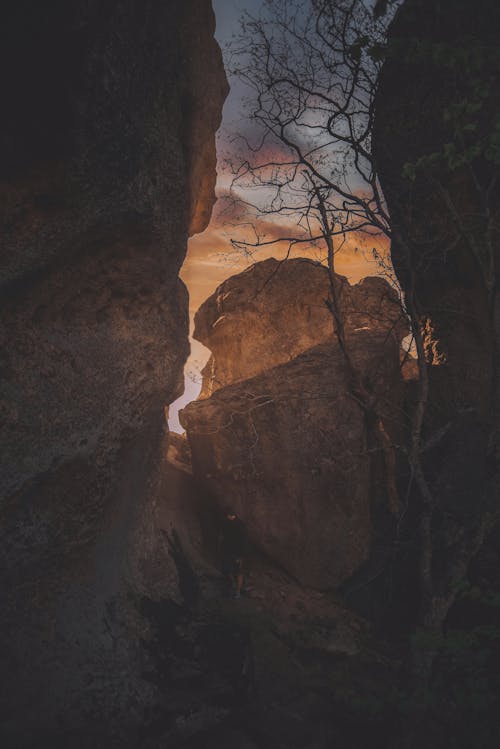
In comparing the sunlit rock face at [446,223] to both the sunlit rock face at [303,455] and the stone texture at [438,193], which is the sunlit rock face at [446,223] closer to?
the stone texture at [438,193]

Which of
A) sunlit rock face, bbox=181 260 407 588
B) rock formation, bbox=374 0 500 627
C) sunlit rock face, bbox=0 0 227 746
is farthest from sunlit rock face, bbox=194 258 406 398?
sunlit rock face, bbox=0 0 227 746

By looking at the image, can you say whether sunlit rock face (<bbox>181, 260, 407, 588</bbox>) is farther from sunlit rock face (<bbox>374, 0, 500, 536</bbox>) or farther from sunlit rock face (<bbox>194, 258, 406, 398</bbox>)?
sunlit rock face (<bbox>194, 258, 406, 398</bbox>)

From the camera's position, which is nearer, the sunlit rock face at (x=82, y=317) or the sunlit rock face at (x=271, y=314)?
the sunlit rock face at (x=82, y=317)

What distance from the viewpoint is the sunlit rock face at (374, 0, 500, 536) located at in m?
6.21

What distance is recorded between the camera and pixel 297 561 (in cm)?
739

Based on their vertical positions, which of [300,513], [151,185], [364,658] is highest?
[151,185]

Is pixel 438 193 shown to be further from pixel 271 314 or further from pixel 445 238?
Result: pixel 271 314

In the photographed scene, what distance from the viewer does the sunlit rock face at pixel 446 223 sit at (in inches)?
244

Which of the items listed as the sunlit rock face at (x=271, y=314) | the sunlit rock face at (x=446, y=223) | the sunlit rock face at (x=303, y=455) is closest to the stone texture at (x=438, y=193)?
the sunlit rock face at (x=446, y=223)

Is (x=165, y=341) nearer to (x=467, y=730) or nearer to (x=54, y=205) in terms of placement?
(x=54, y=205)

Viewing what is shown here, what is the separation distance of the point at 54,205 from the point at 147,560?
446 centimetres

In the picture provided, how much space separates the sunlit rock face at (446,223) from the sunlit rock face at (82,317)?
10.1ft

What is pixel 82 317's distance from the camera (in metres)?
4.25

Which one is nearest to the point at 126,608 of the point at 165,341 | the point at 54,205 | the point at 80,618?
the point at 80,618
